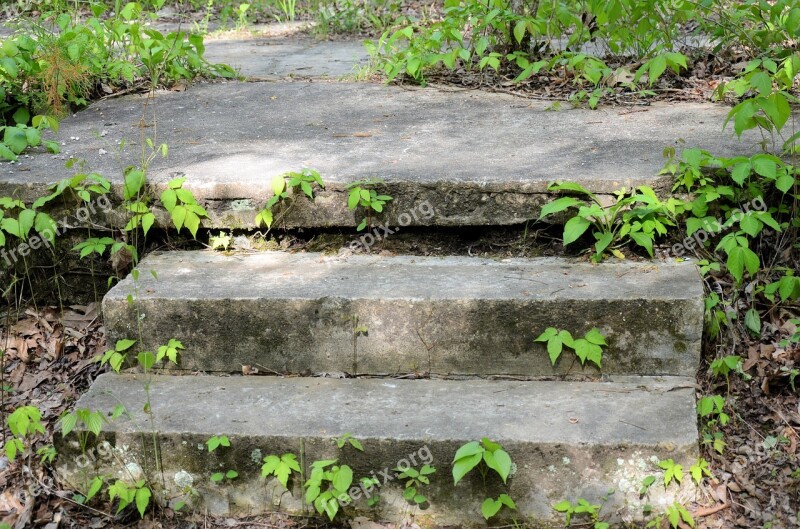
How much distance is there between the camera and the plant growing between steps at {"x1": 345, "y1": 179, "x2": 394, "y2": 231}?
2869 millimetres

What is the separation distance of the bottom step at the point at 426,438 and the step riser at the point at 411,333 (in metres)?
0.10

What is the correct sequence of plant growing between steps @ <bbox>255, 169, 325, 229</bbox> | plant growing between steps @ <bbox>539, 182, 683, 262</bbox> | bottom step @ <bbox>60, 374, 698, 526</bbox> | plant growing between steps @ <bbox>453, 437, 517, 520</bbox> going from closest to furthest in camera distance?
plant growing between steps @ <bbox>453, 437, 517, 520</bbox> < bottom step @ <bbox>60, 374, 698, 526</bbox> < plant growing between steps @ <bbox>539, 182, 683, 262</bbox> < plant growing between steps @ <bbox>255, 169, 325, 229</bbox>

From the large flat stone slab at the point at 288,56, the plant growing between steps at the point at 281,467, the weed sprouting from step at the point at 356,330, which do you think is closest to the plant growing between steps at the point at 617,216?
the weed sprouting from step at the point at 356,330

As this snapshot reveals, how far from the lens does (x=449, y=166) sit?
121 inches

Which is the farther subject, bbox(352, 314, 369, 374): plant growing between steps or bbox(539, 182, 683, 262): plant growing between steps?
bbox(539, 182, 683, 262): plant growing between steps

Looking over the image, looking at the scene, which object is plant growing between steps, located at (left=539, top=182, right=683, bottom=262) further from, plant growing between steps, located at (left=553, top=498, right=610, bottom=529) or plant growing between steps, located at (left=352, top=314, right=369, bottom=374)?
plant growing between steps, located at (left=553, top=498, right=610, bottom=529)

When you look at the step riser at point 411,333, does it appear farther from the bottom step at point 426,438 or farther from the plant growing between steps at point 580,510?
the plant growing between steps at point 580,510

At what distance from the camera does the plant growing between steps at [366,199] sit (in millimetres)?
2869

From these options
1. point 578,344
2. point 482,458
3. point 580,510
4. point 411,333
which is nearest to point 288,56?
point 411,333

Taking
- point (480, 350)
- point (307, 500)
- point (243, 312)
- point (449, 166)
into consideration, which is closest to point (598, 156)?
point (449, 166)

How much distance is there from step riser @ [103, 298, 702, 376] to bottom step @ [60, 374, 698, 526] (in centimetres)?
10

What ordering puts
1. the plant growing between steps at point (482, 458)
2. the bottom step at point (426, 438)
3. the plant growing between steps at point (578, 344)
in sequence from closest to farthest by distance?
the plant growing between steps at point (482, 458), the bottom step at point (426, 438), the plant growing between steps at point (578, 344)

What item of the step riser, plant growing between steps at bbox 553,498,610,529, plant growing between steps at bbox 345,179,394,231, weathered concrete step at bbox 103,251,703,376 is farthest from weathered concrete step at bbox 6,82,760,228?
plant growing between steps at bbox 553,498,610,529

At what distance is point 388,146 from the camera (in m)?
3.43
